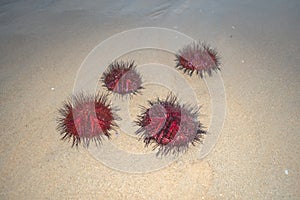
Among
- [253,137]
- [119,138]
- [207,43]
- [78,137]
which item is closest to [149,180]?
[119,138]

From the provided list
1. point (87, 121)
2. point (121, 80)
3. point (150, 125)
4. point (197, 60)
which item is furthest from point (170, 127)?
point (197, 60)

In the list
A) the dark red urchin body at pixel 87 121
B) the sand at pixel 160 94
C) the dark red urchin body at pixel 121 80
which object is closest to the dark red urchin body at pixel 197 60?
the sand at pixel 160 94

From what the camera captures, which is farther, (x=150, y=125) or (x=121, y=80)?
(x=121, y=80)

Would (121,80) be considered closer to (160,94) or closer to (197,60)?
(160,94)

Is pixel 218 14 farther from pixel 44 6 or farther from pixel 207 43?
pixel 44 6

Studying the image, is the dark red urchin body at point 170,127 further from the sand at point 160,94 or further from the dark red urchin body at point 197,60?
the dark red urchin body at point 197,60

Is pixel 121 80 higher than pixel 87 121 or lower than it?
higher

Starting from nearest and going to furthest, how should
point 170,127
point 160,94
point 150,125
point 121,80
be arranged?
point 170,127 < point 150,125 < point 121,80 < point 160,94

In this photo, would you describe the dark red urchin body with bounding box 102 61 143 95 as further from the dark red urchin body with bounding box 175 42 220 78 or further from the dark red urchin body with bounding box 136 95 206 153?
the dark red urchin body with bounding box 175 42 220 78
